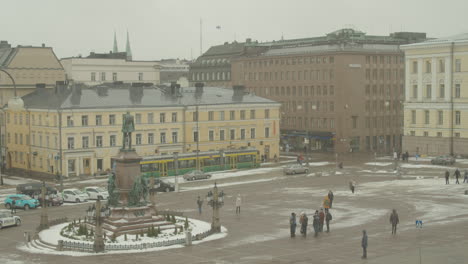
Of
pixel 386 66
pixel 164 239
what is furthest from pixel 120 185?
pixel 386 66

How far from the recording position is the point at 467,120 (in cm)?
9375

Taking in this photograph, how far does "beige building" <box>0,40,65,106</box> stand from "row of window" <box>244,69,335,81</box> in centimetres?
3848

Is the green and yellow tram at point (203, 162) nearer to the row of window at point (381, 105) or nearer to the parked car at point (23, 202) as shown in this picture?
the parked car at point (23, 202)

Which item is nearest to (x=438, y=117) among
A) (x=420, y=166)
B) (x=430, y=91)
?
(x=430, y=91)

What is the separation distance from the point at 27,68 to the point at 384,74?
188 feet

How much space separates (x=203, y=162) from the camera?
86062mm

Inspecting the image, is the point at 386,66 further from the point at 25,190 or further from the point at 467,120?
the point at 25,190

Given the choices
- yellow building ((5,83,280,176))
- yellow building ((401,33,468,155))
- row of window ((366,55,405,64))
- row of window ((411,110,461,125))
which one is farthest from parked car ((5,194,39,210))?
row of window ((366,55,405,64))

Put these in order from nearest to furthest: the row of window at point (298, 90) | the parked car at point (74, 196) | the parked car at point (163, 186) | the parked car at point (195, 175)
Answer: the parked car at point (74, 196) < the parked car at point (163, 186) < the parked car at point (195, 175) < the row of window at point (298, 90)

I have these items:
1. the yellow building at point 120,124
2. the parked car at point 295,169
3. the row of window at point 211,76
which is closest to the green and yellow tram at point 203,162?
the yellow building at point 120,124

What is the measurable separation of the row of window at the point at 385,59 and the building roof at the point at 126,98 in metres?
26.1

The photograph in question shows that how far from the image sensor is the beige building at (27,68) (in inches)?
3925

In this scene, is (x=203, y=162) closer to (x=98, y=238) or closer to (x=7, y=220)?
(x=7, y=220)

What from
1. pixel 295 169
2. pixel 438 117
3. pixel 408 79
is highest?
pixel 408 79
